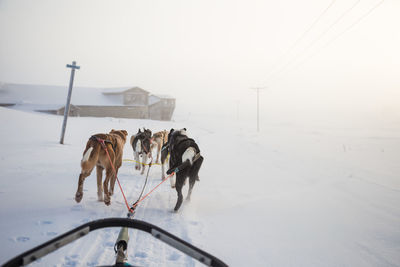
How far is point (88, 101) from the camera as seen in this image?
34.0 meters

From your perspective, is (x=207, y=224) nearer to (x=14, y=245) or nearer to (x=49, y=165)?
(x=14, y=245)

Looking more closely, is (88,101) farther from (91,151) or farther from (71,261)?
(71,261)

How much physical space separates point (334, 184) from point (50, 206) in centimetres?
886

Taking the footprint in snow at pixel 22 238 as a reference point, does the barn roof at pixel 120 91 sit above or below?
above

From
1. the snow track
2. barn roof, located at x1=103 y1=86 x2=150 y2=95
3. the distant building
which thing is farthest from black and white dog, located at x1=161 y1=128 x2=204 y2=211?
barn roof, located at x1=103 y1=86 x2=150 y2=95

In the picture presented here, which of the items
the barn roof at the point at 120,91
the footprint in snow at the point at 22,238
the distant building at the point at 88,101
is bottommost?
the footprint in snow at the point at 22,238

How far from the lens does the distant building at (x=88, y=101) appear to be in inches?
1204

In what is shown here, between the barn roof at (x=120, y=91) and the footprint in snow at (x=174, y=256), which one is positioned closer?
the footprint in snow at (x=174, y=256)

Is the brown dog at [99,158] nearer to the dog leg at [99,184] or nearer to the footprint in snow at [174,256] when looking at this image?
the dog leg at [99,184]

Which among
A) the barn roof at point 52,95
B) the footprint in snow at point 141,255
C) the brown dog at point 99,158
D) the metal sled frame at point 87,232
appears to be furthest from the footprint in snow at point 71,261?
the barn roof at point 52,95

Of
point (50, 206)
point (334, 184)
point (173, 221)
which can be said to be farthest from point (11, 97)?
point (334, 184)

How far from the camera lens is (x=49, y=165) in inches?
250

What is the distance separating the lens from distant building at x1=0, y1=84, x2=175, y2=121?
3059cm

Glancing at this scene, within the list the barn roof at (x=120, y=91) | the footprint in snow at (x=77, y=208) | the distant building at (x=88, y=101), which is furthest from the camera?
the barn roof at (x=120, y=91)
